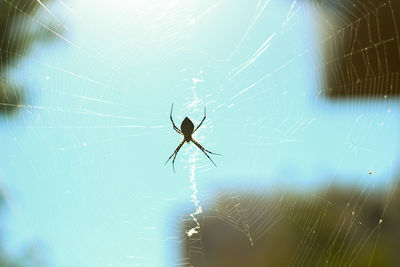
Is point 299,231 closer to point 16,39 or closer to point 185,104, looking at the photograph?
point 185,104

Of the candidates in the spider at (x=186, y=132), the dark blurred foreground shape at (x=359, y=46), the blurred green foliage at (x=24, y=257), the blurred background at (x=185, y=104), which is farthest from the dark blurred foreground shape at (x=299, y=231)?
the blurred green foliage at (x=24, y=257)

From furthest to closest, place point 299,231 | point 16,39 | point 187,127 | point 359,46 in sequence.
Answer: point 16,39 → point 187,127 → point 299,231 → point 359,46

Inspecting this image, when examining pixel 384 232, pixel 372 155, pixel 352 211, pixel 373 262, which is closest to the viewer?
pixel 372 155

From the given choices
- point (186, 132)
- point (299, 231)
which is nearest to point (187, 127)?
point (186, 132)

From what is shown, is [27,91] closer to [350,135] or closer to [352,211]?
[350,135]

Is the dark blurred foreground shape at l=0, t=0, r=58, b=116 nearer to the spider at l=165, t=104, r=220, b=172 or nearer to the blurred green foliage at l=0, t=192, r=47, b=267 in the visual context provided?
the blurred green foliage at l=0, t=192, r=47, b=267

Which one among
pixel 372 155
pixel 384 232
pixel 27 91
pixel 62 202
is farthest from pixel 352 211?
pixel 27 91

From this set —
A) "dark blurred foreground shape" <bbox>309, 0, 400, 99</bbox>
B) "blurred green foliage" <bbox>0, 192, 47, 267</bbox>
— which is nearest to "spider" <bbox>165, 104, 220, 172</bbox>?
"dark blurred foreground shape" <bbox>309, 0, 400, 99</bbox>
